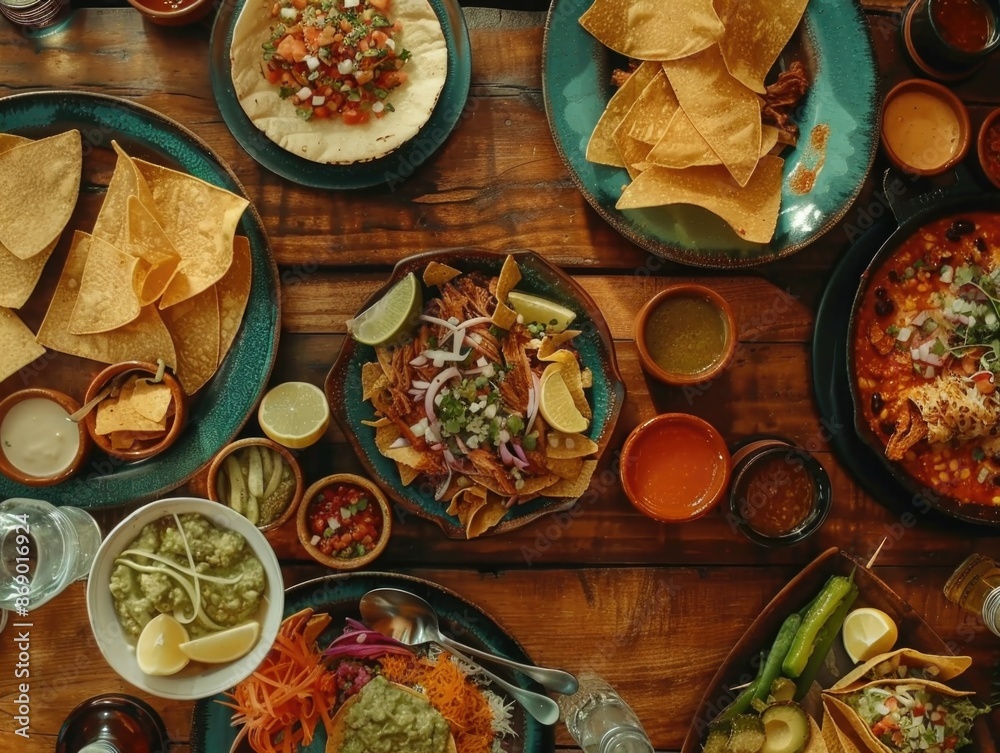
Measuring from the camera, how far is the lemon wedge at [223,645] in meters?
2.32

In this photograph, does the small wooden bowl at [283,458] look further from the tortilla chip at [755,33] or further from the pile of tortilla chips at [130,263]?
the tortilla chip at [755,33]

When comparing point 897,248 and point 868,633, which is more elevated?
point 897,248

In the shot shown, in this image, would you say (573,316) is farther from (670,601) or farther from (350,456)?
(670,601)

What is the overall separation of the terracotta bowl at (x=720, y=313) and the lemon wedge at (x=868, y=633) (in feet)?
3.38

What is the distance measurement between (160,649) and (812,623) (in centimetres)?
215

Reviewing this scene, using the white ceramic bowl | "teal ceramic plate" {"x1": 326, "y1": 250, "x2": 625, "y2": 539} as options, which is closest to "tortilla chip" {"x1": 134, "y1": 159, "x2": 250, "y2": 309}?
→ "teal ceramic plate" {"x1": 326, "y1": 250, "x2": 625, "y2": 539}

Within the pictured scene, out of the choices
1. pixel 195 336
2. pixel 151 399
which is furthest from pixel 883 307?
pixel 151 399

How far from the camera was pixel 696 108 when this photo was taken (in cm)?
274

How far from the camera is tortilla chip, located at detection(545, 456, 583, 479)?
2730mm

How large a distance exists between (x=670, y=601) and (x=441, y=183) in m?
1.75

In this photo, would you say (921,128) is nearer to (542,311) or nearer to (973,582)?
(542,311)

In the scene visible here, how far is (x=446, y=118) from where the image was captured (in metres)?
2.86

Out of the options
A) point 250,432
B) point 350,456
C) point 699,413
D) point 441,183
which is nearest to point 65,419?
point 250,432

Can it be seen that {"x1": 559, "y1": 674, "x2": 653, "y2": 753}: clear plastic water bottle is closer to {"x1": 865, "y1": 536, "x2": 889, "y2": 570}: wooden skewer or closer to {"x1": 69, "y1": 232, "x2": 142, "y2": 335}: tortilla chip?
{"x1": 865, "y1": 536, "x2": 889, "y2": 570}: wooden skewer
